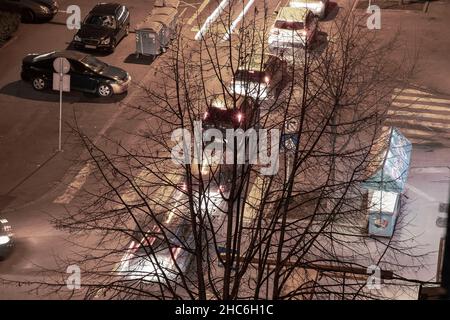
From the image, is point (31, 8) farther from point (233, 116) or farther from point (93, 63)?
point (233, 116)

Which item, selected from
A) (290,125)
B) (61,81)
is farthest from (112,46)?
(290,125)

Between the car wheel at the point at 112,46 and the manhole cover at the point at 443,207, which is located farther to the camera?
the car wheel at the point at 112,46

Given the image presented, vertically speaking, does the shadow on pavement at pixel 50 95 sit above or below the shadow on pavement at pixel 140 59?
below

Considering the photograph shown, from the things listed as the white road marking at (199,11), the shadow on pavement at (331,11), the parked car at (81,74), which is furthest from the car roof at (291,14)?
the parked car at (81,74)

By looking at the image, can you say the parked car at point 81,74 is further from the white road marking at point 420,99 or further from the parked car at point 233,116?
the parked car at point 233,116

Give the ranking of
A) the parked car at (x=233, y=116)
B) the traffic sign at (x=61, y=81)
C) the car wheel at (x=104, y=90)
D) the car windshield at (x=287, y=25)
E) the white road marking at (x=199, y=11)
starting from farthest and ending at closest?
the white road marking at (x=199, y=11), the car windshield at (x=287, y=25), the car wheel at (x=104, y=90), the traffic sign at (x=61, y=81), the parked car at (x=233, y=116)
